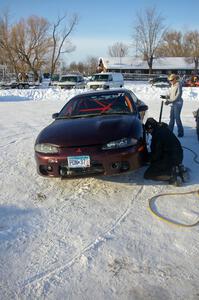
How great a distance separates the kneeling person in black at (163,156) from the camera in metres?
5.06

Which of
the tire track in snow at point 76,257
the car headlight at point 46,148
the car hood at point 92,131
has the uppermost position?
the car hood at point 92,131

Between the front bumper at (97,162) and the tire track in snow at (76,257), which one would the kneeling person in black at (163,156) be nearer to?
the front bumper at (97,162)

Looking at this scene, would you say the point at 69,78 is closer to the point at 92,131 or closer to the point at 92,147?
the point at 92,131

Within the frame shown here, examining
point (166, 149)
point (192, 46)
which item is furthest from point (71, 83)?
point (192, 46)

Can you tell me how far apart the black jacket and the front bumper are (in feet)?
1.27

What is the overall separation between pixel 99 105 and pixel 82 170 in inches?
75.0

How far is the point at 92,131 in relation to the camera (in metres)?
4.96

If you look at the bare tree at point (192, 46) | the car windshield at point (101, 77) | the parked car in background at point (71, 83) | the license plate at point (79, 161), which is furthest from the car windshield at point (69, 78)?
the bare tree at point (192, 46)

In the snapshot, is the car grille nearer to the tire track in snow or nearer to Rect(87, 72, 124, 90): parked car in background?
the tire track in snow

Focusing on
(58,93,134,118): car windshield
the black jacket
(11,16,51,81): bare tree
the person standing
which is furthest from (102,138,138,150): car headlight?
(11,16,51,81): bare tree

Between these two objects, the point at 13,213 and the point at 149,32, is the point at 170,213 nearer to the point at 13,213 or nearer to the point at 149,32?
the point at 13,213

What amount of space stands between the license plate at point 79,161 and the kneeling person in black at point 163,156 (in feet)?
3.49

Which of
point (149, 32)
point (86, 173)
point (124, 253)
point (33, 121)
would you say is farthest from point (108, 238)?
point (149, 32)

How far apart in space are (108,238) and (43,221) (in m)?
0.88
